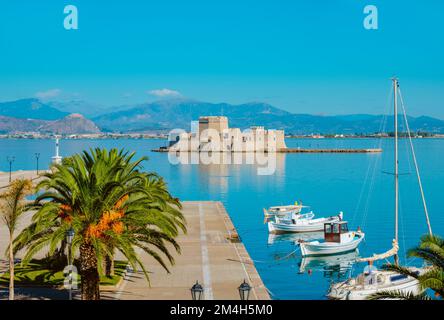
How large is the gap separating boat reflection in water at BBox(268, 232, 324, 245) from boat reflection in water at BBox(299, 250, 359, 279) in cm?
515

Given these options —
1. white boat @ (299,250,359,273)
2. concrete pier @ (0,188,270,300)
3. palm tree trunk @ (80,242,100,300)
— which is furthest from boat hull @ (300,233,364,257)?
palm tree trunk @ (80,242,100,300)

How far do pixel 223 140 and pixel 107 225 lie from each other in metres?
153

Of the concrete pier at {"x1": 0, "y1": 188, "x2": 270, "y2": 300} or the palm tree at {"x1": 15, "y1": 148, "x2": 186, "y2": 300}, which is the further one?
the concrete pier at {"x1": 0, "y1": 188, "x2": 270, "y2": 300}

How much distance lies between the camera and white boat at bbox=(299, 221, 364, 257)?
2970 cm

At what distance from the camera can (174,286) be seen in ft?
58.1

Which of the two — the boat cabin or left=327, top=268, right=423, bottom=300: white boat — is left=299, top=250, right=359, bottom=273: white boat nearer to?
the boat cabin

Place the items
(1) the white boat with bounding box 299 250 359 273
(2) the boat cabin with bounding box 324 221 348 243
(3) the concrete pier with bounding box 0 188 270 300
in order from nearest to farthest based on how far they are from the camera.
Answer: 1. (3) the concrete pier with bounding box 0 188 270 300
2. (1) the white boat with bounding box 299 250 359 273
3. (2) the boat cabin with bounding box 324 221 348 243

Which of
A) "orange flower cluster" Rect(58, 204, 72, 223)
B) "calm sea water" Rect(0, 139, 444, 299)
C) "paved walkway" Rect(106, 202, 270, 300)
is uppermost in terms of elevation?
"orange flower cluster" Rect(58, 204, 72, 223)

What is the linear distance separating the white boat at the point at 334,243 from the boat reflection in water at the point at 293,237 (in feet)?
12.6

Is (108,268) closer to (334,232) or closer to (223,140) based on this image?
(334,232)

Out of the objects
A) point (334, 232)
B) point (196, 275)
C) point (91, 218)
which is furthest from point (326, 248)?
point (91, 218)

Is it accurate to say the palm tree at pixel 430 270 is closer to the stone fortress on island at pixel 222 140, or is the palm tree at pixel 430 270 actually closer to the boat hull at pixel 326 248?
the boat hull at pixel 326 248

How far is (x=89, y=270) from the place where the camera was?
561 inches
